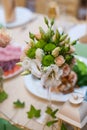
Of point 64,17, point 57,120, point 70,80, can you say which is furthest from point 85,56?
point 64,17

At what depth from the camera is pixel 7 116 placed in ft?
3.39

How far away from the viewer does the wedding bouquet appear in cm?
88

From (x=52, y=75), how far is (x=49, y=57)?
2.3 inches

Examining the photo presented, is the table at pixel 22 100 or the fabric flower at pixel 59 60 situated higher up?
the fabric flower at pixel 59 60

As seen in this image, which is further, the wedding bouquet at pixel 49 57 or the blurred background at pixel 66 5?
the blurred background at pixel 66 5

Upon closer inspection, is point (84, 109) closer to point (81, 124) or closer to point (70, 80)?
point (81, 124)

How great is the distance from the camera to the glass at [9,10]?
166cm

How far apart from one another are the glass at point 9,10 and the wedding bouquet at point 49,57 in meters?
0.78

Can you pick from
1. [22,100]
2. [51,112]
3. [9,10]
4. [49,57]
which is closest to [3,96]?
[22,100]

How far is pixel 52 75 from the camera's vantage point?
88 cm

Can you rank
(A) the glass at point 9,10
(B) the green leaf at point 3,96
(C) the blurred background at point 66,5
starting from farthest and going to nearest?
(C) the blurred background at point 66,5
(A) the glass at point 9,10
(B) the green leaf at point 3,96

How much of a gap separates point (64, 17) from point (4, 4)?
429mm

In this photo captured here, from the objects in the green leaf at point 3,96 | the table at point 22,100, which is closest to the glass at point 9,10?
the table at point 22,100

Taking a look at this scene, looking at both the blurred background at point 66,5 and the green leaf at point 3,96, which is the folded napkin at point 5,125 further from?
the blurred background at point 66,5
